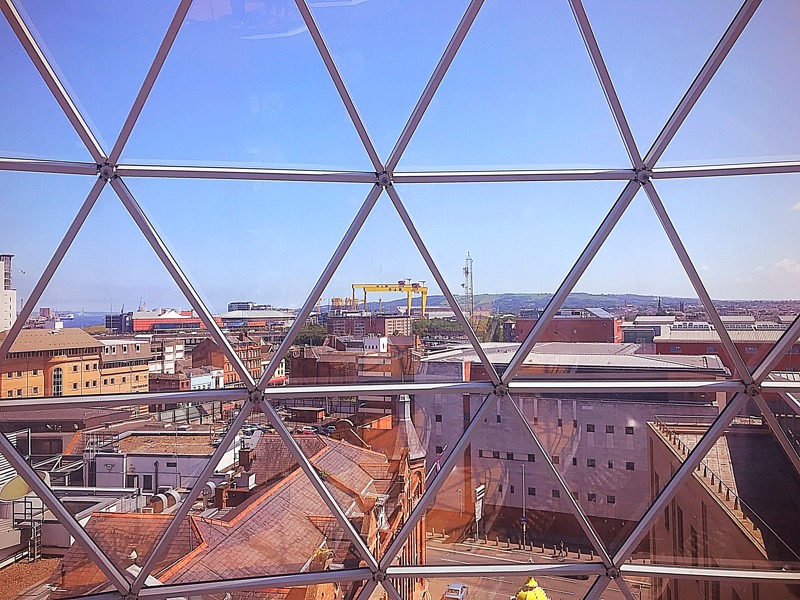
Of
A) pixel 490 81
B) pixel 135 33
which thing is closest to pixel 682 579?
pixel 490 81

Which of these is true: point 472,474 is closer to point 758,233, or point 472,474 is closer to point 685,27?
point 758,233

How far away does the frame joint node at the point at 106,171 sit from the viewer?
181 inches

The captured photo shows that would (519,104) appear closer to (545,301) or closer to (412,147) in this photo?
(412,147)

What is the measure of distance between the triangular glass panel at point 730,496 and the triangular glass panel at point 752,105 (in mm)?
2337

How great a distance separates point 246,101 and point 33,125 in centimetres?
A: 182

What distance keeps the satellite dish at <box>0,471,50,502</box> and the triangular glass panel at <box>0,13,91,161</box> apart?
2833 millimetres

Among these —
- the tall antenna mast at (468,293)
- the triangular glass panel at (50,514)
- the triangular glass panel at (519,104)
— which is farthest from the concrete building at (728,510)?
the triangular glass panel at (50,514)

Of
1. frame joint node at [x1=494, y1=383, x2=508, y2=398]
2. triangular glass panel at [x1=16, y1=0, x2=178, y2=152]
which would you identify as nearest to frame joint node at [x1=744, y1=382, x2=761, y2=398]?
frame joint node at [x1=494, y1=383, x2=508, y2=398]

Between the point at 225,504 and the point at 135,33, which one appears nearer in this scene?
the point at 135,33

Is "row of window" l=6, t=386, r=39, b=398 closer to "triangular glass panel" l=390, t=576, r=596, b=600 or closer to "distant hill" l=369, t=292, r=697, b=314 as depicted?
"distant hill" l=369, t=292, r=697, b=314

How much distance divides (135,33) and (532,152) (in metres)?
3.69

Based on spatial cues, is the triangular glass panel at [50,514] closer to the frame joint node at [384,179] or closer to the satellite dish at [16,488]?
the satellite dish at [16,488]

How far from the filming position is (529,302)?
5.14m

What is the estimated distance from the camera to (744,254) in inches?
203
